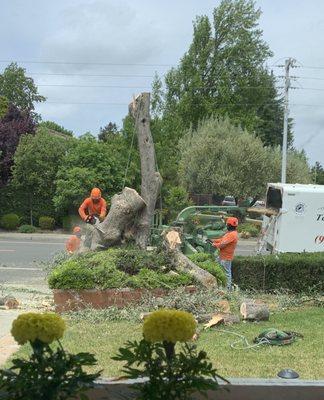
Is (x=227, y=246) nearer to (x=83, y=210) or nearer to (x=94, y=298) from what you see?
(x=83, y=210)

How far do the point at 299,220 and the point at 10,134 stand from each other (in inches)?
781

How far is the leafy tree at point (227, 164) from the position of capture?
3219 centimetres

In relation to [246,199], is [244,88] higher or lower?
higher

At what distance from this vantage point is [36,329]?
304cm

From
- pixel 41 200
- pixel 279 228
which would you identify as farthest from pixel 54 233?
pixel 279 228

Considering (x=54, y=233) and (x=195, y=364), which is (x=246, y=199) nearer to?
(x=54, y=233)

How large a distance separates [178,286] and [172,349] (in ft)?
20.4

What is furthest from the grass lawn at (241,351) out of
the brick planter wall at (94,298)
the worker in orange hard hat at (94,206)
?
the worker in orange hard hat at (94,206)

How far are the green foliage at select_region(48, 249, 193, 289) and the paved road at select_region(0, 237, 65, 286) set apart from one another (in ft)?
9.65

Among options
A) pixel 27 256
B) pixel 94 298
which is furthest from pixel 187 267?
pixel 27 256

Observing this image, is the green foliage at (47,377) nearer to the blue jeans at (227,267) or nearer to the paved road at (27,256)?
the blue jeans at (227,267)

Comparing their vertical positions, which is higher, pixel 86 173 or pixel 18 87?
pixel 18 87

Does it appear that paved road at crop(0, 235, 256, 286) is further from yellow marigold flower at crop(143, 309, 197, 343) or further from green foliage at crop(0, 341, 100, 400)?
yellow marigold flower at crop(143, 309, 197, 343)

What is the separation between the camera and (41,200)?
2933 centimetres
